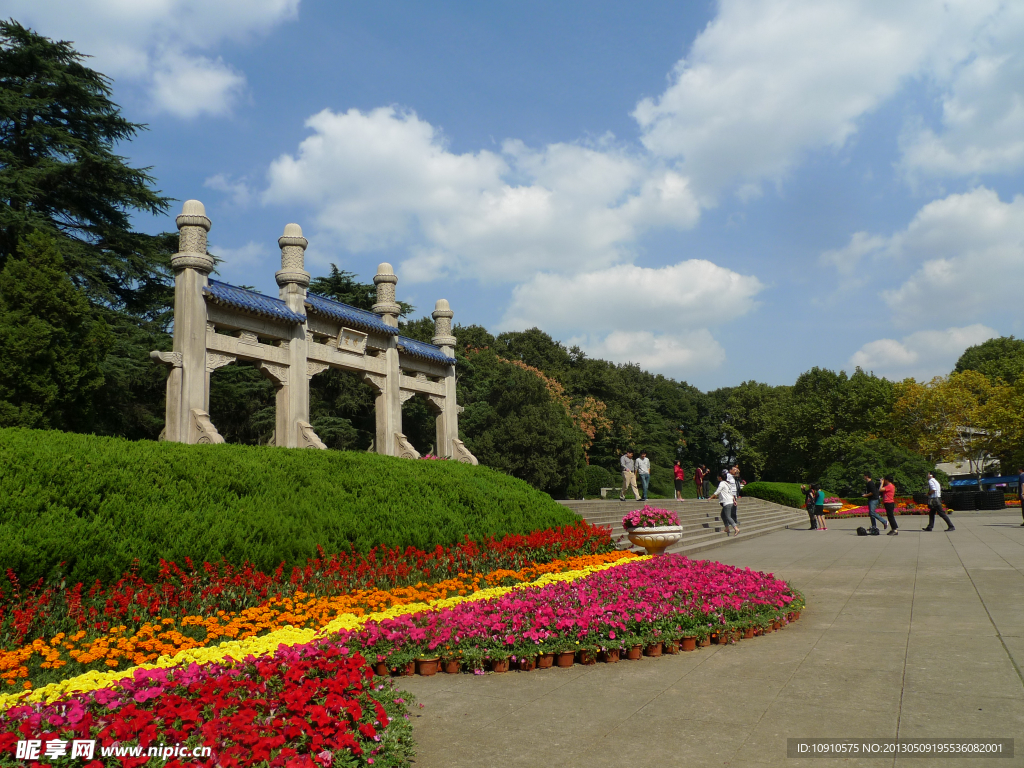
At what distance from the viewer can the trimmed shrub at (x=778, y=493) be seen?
1284 inches

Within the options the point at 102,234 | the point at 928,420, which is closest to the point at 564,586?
the point at 102,234

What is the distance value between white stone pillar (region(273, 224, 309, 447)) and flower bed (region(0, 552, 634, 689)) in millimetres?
8423

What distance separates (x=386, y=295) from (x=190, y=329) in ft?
22.7

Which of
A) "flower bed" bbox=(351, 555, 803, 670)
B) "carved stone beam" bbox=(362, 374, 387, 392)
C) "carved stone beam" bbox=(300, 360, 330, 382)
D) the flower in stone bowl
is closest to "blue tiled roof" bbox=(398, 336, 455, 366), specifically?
"carved stone beam" bbox=(362, 374, 387, 392)

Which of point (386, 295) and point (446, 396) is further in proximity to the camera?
point (446, 396)

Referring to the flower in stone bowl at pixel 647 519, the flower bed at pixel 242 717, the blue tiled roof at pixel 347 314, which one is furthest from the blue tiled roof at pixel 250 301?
the flower bed at pixel 242 717

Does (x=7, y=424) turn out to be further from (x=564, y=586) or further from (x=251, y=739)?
(x=251, y=739)

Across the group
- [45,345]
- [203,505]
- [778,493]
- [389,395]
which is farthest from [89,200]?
[778,493]

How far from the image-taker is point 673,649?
5.84 metres

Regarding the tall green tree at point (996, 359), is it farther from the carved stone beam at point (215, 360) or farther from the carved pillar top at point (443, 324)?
the carved stone beam at point (215, 360)

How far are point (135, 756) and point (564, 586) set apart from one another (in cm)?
490

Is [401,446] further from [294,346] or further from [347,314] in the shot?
[294,346]

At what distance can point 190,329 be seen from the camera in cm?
1328

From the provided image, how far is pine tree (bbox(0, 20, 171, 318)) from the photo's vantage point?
57.4 feet
